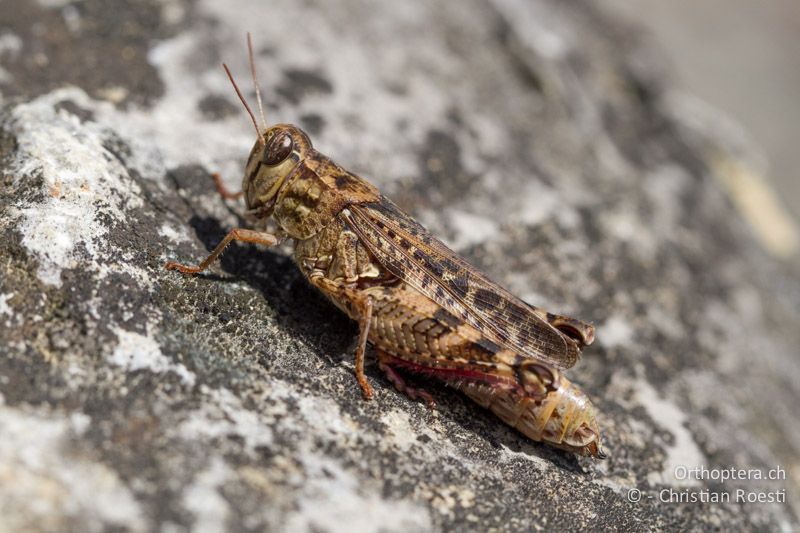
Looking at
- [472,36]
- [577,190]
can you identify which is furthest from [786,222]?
[472,36]

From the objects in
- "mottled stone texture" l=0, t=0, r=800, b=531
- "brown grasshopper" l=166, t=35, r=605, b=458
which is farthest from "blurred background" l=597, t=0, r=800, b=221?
"brown grasshopper" l=166, t=35, r=605, b=458

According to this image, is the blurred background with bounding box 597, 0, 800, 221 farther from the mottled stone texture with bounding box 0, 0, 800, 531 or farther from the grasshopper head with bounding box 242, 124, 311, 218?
the grasshopper head with bounding box 242, 124, 311, 218

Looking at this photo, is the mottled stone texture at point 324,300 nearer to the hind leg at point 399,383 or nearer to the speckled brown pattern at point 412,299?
the hind leg at point 399,383

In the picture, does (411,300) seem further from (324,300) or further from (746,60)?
(746,60)

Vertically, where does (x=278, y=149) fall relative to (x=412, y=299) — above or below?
above

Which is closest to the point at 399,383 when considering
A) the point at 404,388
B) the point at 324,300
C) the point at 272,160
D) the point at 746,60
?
the point at 404,388

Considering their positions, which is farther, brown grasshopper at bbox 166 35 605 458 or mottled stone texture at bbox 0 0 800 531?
brown grasshopper at bbox 166 35 605 458

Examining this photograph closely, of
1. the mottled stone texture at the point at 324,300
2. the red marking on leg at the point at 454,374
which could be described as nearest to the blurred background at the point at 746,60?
the mottled stone texture at the point at 324,300
